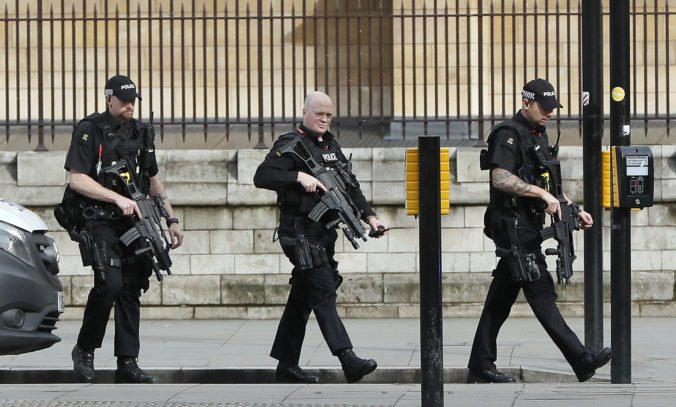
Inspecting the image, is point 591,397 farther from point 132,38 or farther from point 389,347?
point 132,38

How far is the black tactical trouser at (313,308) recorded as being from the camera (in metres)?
9.34

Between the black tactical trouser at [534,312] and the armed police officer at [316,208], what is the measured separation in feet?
2.43

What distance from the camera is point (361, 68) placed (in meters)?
13.8

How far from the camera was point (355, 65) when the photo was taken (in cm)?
1420

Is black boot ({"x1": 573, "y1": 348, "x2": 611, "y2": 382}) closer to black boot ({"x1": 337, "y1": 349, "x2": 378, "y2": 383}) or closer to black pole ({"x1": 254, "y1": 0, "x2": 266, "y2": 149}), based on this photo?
black boot ({"x1": 337, "y1": 349, "x2": 378, "y2": 383})

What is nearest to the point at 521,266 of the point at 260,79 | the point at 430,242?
the point at 430,242

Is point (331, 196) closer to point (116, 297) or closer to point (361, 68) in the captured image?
point (116, 297)

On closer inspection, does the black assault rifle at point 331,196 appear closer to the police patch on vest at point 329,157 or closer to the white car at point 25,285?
the police patch on vest at point 329,157

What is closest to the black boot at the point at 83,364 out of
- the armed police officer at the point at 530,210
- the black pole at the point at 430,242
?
the armed police officer at the point at 530,210

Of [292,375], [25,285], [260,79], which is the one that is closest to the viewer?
[25,285]

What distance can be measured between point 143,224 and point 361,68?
4.85 m

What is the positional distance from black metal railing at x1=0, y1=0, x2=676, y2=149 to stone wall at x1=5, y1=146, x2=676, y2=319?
17.2 inches

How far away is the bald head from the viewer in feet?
30.7

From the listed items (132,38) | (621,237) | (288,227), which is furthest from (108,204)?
(132,38)
